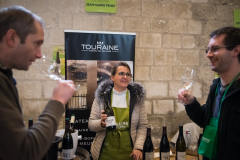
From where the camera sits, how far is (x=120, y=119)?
7.16 feet

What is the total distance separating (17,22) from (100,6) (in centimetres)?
234

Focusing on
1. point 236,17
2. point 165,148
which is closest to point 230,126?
point 165,148

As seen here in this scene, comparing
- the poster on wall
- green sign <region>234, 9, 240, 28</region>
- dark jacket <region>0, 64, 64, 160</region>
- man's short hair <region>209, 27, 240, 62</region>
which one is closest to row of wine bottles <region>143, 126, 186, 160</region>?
man's short hair <region>209, 27, 240, 62</region>

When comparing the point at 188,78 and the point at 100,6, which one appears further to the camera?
the point at 100,6

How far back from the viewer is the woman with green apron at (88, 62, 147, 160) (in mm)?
2119

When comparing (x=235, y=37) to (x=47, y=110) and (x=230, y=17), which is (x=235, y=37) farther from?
(x=230, y=17)

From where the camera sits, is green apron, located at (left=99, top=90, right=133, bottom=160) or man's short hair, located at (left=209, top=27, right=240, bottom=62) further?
green apron, located at (left=99, top=90, right=133, bottom=160)

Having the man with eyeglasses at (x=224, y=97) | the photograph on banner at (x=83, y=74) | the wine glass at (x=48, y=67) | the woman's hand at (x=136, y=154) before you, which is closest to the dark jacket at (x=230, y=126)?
the man with eyeglasses at (x=224, y=97)

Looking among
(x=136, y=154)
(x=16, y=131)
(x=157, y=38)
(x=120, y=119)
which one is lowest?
(x=136, y=154)

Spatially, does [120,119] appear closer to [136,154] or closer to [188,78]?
[136,154]

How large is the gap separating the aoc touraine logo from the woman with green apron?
83 cm

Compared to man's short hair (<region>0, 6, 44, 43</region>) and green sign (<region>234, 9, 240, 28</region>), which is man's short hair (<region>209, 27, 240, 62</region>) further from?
green sign (<region>234, 9, 240, 28</region>)

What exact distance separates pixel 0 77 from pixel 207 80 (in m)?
3.22

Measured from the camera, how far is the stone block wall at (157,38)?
2.99 meters
